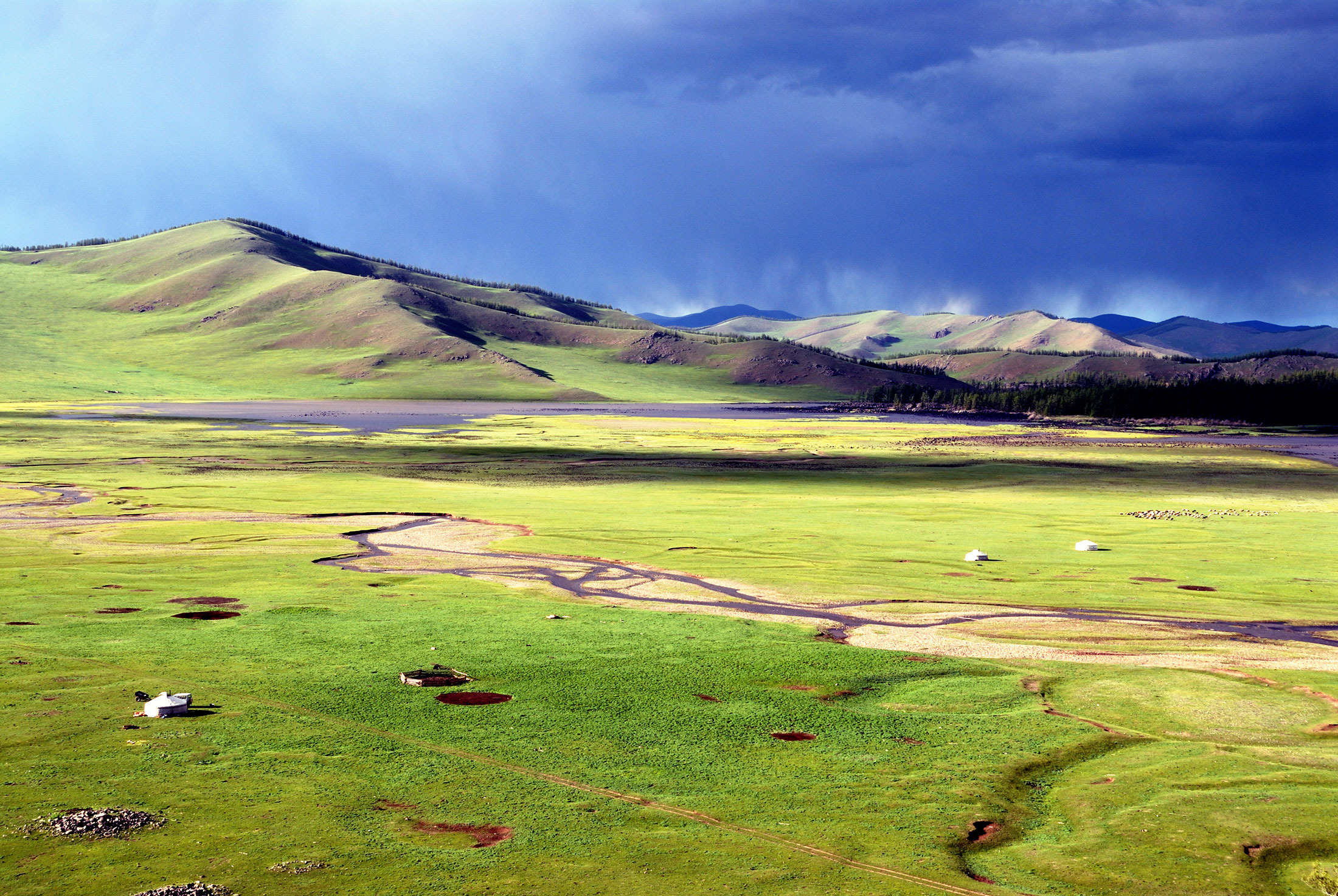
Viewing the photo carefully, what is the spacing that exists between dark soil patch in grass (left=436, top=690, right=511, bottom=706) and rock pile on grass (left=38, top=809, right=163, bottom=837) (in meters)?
4.43

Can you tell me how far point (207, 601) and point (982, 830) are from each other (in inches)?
616

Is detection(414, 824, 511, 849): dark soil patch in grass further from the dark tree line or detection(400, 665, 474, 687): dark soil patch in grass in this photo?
the dark tree line

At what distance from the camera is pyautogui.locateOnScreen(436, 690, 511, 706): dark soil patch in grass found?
13598 mm

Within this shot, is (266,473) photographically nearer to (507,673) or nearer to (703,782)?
(507,673)

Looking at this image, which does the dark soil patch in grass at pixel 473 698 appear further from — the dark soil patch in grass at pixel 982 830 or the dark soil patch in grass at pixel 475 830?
the dark soil patch in grass at pixel 982 830

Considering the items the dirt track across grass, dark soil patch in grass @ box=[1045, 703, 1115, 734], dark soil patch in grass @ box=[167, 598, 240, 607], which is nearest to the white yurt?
dark soil patch in grass @ box=[167, 598, 240, 607]

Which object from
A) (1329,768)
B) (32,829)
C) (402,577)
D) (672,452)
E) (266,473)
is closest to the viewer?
(32,829)

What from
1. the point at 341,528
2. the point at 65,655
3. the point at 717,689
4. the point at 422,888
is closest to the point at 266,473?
the point at 341,528

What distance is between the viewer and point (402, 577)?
79.0 ft

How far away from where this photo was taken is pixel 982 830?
10.0 meters

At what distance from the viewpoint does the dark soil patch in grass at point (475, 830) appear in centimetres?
941

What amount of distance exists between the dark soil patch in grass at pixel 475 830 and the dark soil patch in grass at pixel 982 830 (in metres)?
4.25

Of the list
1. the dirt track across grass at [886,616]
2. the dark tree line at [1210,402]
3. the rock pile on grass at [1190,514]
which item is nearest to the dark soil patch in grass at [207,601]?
the dirt track across grass at [886,616]

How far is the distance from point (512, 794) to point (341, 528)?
79.7 feet
